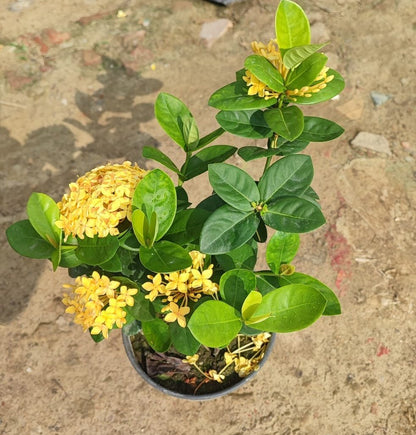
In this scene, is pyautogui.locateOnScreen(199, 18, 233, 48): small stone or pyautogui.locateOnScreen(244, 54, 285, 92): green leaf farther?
pyautogui.locateOnScreen(199, 18, 233, 48): small stone

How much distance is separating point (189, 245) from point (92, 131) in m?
1.87

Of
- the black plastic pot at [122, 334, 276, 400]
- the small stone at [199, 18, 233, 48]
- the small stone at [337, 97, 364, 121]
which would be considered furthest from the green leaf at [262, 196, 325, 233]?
the small stone at [199, 18, 233, 48]

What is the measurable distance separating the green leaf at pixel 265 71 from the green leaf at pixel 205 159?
287mm

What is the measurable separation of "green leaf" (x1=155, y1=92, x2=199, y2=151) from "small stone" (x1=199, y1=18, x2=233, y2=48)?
2.13 metres

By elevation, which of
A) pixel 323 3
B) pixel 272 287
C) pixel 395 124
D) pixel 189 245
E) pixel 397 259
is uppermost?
pixel 189 245

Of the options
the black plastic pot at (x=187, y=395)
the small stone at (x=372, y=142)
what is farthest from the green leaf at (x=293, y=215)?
the small stone at (x=372, y=142)

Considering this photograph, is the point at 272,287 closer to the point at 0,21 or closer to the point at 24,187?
the point at 24,187

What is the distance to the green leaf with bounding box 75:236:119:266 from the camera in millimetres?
1250

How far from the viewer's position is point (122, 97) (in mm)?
3225

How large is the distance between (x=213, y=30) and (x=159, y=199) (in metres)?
2.60

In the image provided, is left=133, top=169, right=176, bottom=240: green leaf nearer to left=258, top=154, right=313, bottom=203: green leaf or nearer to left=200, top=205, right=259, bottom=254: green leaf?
left=200, top=205, right=259, bottom=254: green leaf

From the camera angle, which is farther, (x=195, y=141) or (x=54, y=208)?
(x=195, y=141)

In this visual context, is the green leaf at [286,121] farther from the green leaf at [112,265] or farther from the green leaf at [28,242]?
the green leaf at [28,242]

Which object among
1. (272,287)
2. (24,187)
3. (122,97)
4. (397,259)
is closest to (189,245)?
(272,287)
